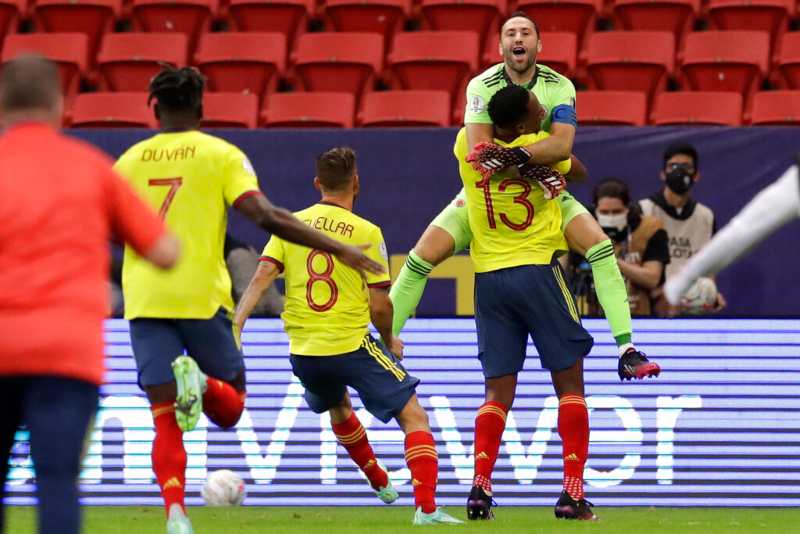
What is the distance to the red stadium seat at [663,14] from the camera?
15203 millimetres

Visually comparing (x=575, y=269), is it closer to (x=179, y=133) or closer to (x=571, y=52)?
(x=571, y=52)

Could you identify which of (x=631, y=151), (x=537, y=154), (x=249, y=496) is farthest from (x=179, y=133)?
(x=631, y=151)

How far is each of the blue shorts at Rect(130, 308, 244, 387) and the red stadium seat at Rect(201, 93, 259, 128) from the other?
708 centimetres

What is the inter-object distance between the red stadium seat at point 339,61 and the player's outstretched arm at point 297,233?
8140 millimetres

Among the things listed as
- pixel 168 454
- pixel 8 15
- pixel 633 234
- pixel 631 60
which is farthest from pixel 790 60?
pixel 168 454

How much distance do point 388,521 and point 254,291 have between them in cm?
139

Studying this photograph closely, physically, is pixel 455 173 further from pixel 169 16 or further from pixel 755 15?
pixel 169 16

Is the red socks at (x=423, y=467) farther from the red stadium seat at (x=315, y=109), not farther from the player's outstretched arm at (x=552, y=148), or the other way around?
the red stadium seat at (x=315, y=109)

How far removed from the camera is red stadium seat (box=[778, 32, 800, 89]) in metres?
14.2

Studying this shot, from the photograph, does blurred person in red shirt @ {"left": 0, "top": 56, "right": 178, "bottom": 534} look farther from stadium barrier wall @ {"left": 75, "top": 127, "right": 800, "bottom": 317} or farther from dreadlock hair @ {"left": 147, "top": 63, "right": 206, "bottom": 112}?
stadium barrier wall @ {"left": 75, "top": 127, "right": 800, "bottom": 317}

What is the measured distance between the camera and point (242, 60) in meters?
15.0

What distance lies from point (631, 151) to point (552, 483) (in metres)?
3.42

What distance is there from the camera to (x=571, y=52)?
14.8 meters

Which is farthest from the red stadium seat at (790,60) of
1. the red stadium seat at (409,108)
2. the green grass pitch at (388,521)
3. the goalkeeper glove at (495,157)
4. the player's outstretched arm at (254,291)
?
the player's outstretched arm at (254,291)
